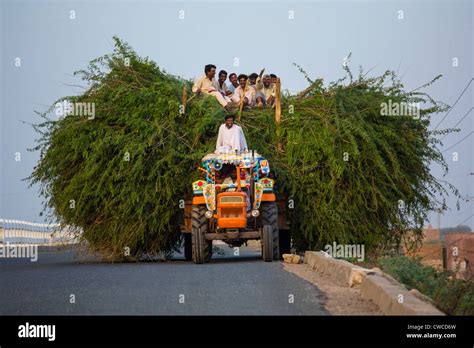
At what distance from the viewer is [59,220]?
23.0 metres

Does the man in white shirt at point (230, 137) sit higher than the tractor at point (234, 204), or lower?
higher

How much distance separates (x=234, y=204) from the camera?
19625mm

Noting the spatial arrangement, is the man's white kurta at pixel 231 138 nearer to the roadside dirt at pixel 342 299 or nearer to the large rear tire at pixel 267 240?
the large rear tire at pixel 267 240

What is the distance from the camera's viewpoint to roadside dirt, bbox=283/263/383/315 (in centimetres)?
1130

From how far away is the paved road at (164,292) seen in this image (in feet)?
37.0

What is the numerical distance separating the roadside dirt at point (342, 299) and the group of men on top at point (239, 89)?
734 centimetres

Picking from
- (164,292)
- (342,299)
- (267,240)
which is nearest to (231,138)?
(267,240)

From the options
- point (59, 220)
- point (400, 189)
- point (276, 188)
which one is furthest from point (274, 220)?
point (59, 220)

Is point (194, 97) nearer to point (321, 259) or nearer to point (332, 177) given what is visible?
point (332, 177)

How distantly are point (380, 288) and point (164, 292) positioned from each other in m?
3.06

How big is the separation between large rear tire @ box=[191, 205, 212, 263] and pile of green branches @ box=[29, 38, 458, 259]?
1.62 metres

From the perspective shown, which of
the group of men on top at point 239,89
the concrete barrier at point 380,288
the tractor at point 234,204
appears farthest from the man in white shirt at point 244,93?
the concrete barrier at point 380,288
